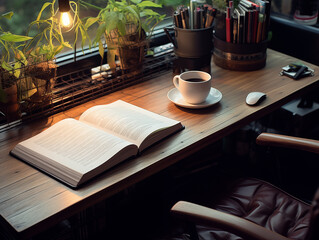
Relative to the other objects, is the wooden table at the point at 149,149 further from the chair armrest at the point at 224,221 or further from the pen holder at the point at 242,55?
the chair armrest at the point at 224,221

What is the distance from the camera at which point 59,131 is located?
1329 mm

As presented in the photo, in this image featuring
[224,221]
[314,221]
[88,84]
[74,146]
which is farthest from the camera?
[88,84]

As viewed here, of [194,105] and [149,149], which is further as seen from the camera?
[194,105]

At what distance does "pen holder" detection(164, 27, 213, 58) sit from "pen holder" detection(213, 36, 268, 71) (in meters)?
0.12

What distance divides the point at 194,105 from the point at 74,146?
1.55 ft

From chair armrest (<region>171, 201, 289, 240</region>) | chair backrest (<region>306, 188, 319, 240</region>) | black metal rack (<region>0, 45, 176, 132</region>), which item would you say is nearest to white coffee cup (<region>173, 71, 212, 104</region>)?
black metal rack (<region>0, 45, 176, 132</region>)

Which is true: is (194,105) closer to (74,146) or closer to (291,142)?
(291,142)

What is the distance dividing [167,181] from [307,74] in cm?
81

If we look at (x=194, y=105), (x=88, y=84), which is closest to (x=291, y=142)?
(x=194, y=105)

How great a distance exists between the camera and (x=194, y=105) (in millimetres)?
1496

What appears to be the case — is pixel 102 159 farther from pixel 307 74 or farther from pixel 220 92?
pixel 307 74

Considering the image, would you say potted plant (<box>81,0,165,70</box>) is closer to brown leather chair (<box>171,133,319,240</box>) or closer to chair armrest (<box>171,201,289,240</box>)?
brown leather chair (<box>171,133,319,240</box>)

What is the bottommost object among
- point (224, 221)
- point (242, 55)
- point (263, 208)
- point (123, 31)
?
point (263, 208)

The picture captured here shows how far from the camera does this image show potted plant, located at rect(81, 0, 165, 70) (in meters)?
1.54
